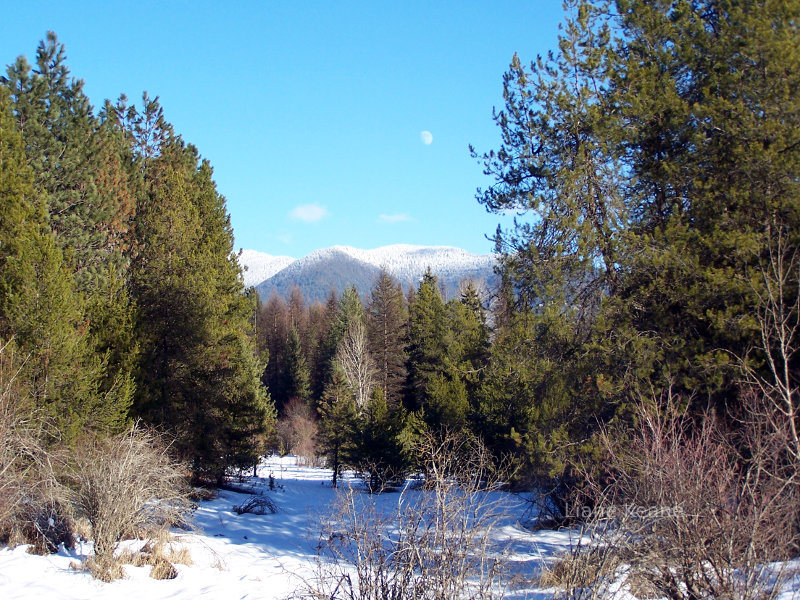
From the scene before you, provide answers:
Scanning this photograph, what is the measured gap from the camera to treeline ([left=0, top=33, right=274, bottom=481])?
13258 mm

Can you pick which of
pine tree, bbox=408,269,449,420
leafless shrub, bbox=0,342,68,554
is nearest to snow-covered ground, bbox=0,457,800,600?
leafless shrub, bbox=0,342,68,554

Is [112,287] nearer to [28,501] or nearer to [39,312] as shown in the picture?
[39,312]

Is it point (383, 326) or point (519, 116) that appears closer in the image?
point (519, 116)

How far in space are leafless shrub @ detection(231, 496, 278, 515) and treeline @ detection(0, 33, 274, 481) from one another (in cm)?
144

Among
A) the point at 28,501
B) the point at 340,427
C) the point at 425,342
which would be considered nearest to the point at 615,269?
the point at 28,501

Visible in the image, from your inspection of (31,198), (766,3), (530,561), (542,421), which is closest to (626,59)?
(766,3)

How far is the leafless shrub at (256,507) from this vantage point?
19391 mm

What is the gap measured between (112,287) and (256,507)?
26.8ft

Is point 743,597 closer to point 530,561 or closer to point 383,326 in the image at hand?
point 530,561

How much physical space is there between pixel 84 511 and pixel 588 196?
9.92 metres

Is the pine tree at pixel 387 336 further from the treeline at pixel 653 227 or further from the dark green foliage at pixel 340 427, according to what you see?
the treeline at pixel 653 227

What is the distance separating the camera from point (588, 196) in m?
10.9

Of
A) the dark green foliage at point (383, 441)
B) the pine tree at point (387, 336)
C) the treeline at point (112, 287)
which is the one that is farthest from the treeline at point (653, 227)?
the pine tree at point (387, 336)

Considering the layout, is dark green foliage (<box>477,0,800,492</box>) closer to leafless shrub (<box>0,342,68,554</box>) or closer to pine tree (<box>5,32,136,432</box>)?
leafless shrub (<box>0,342,68,554</box>)
